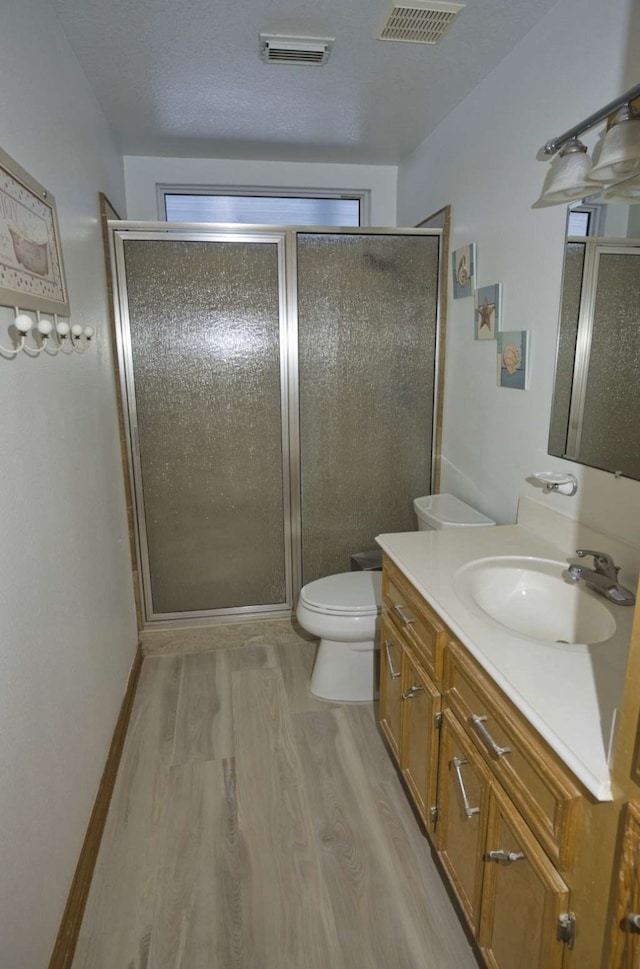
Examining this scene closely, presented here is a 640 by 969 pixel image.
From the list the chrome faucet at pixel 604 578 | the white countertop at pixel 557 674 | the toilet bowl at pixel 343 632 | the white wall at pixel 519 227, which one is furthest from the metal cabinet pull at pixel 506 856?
the toilet bowl at pixel 343 632

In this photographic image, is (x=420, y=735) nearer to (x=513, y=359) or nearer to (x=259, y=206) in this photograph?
(x=513, y=359)

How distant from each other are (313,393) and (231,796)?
1.77 metres

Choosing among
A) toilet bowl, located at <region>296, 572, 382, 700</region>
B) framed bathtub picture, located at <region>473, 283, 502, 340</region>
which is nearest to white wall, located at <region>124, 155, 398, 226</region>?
framed bathtub picture, located at <region>473, 283, 502, 340</region>

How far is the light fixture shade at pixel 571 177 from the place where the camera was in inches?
56.4

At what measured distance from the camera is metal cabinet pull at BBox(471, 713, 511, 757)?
107 cm

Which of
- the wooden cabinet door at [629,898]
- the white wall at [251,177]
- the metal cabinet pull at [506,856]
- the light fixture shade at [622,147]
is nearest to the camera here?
the wooden cabinet door at [629,898]

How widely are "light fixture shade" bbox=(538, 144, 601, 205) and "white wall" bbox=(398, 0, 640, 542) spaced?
188mm

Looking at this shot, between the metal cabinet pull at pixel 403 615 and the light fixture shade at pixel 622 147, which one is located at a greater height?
the light fixture shade at pixel 622 147

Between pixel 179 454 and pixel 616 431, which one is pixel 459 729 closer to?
pixel 616 431

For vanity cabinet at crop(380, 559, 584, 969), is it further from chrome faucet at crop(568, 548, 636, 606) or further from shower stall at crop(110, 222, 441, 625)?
shower stall at crop(110, 222, 441, 625)

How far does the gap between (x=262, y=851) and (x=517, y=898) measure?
2.91 ft

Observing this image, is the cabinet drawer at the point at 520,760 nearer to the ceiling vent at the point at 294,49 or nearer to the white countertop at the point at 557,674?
the white countertop at the point at 557,674

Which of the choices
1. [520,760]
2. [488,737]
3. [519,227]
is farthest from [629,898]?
[519,227]

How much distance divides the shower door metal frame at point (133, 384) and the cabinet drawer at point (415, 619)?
113 centimetres
